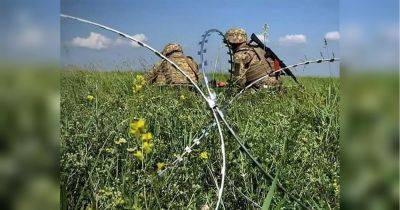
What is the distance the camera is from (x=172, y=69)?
222 centimetres

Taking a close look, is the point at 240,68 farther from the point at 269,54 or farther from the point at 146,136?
the point at 146,136

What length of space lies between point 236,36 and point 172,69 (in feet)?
0.98

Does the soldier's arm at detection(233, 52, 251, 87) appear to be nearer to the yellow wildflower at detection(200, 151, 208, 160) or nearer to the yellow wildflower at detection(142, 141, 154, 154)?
the yellow wildflower at detection(200, 151, 208, 160)

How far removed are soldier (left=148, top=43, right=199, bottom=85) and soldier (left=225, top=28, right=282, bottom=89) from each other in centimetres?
16

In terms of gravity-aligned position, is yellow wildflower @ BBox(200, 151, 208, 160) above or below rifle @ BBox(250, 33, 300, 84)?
below

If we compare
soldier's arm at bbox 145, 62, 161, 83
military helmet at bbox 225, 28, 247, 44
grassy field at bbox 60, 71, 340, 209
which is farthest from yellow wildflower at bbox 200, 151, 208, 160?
military helmet at bbox 225, 28, 247, 44

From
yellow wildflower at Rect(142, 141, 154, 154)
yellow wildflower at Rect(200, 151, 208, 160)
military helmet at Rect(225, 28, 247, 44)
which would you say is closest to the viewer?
military helmet at Rect(225, 28, 247, 44)

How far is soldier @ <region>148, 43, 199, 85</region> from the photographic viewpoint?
206 cm

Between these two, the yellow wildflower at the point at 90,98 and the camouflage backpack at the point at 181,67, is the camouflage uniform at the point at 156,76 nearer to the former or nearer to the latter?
the camouflage backpack at the point at 181,67

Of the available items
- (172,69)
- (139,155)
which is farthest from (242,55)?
(139,155)

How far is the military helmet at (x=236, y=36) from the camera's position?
2.00 m
